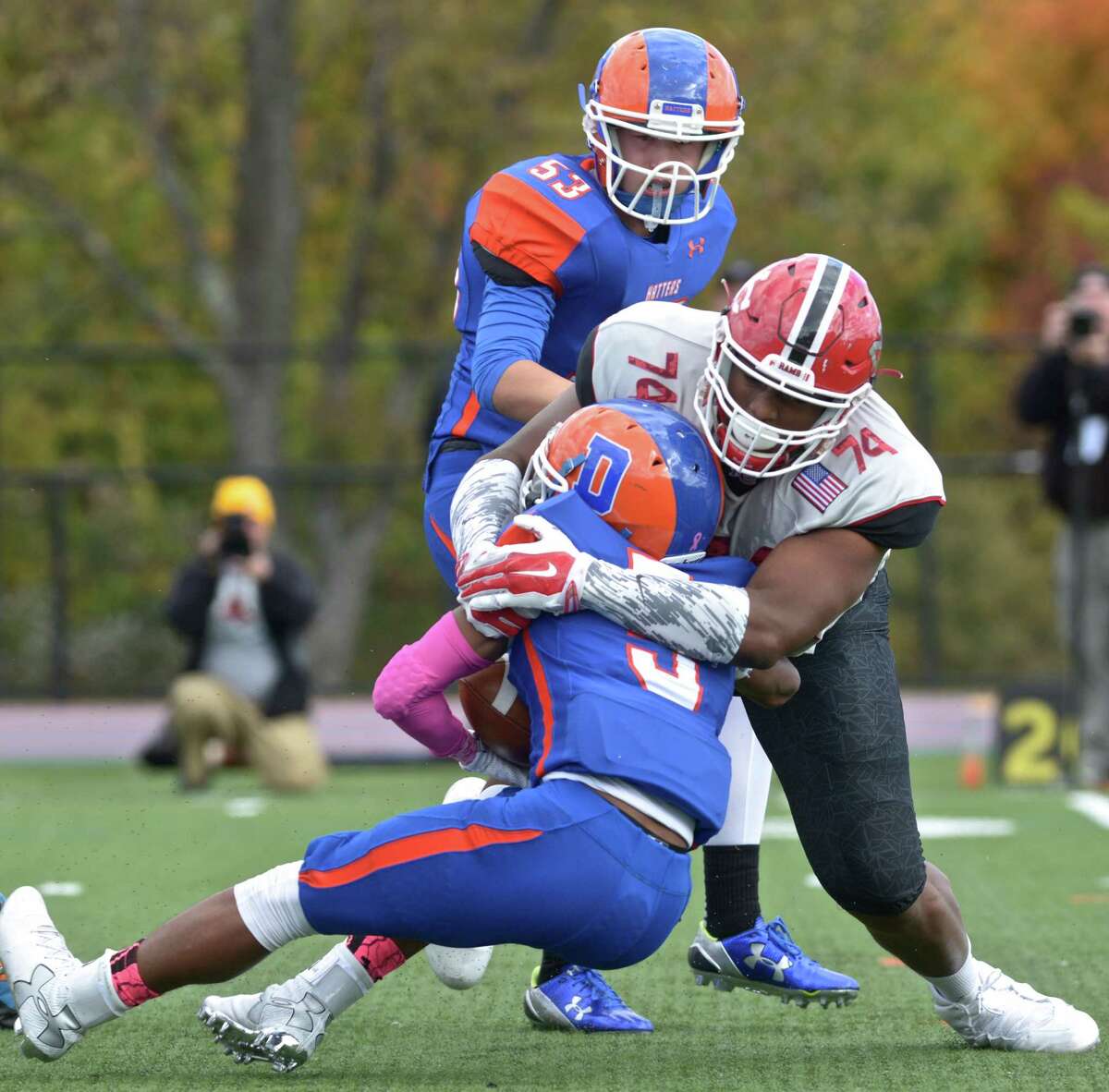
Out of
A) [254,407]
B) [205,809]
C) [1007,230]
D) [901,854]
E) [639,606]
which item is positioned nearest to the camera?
[639,606]

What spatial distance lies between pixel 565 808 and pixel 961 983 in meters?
0.91

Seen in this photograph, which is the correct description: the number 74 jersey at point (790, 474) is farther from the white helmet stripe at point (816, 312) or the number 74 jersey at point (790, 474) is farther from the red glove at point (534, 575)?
the red glove at point (534, 575)

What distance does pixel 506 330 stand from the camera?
3.69 meters

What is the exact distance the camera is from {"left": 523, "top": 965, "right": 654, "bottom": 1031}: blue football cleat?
12.0 feet

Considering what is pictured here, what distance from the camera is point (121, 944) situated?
14.7ft

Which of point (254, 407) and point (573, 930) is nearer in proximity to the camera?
point (573, 930)

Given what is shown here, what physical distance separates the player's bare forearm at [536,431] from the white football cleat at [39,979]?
40.2 inches

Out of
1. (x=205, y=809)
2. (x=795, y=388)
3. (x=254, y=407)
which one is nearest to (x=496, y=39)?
(x=254, y=407)

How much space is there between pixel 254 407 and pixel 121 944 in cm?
950

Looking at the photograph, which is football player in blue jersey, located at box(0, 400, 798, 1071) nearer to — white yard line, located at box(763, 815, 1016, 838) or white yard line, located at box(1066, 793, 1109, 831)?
white yard line, located at box(763, 815, 1016, 838)

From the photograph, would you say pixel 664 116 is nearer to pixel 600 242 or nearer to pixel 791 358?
pixel 600 242

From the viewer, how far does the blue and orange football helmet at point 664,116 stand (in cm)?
369

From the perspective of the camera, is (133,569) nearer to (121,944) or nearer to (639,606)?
(121,944)

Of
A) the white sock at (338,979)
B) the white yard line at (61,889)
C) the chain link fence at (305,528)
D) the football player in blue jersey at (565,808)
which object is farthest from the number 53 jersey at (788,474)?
the chain link fence at (305,528)
